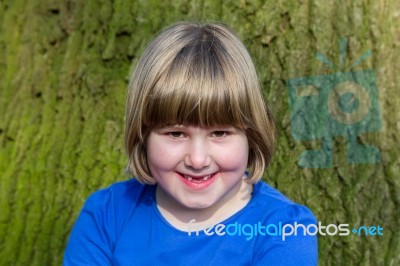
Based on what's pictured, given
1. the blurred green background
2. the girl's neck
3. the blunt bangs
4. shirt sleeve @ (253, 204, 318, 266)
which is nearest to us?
the blunt bangs

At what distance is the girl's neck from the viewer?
2340mm

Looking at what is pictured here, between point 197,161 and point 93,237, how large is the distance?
54cm

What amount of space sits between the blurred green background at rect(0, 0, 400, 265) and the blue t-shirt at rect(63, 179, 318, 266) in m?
0.54

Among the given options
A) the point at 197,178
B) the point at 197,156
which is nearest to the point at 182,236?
the point at 197,178

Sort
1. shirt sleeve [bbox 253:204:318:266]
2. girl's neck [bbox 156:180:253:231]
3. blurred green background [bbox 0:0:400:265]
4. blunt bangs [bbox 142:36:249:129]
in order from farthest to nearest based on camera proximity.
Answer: blurred green background [bbox 0:0:400:265], girl's neck [bbox 156:180:253:231], shirt sleeve [bbox 253:204:318:266], blunt bangs [bbox 142:36:249:129]

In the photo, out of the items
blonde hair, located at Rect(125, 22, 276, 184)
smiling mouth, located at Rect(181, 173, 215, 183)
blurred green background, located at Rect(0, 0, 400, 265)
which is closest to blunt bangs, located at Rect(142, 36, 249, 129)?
blonde hair, located at Rect(125, 22, 276, 184)

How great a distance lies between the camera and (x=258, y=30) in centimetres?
288

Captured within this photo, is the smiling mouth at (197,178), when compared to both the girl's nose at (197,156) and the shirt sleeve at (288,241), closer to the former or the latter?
the girl's nose at (197,156)

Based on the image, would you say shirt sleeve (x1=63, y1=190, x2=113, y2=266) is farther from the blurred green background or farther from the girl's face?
the blurred green background

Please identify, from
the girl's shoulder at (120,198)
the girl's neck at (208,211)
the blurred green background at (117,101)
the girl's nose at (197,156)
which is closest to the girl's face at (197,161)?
the girl's nose at (197,156)

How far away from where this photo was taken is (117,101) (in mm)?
3027

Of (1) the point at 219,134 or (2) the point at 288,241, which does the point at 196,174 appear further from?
(2) the point at 288,241

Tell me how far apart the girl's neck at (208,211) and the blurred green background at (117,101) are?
54 centimetres

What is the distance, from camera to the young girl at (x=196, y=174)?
2.09 m
